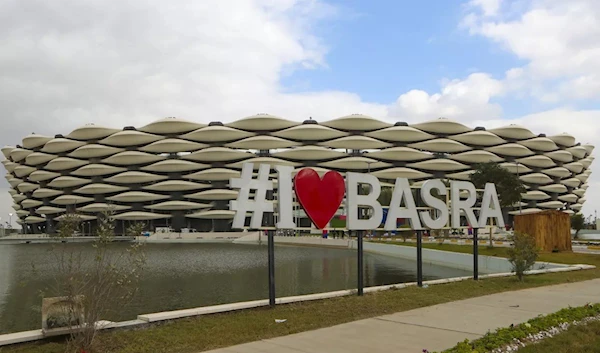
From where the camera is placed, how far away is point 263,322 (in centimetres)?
1167

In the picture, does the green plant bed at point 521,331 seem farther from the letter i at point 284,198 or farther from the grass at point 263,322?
the letter i at point 284,198

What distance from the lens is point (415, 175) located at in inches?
4786

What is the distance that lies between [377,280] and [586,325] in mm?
18313

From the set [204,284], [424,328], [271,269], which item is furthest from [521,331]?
[204,284]

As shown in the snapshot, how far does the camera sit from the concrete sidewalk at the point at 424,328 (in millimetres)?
9172

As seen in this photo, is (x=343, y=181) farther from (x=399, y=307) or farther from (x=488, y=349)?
(x=488, y=349)

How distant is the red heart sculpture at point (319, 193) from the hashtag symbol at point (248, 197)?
1.05 m

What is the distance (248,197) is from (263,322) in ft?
11.1

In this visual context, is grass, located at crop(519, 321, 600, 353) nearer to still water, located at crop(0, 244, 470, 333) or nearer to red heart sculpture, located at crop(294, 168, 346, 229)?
red heart sculpture, located at crop(294, 168, 346, 229)

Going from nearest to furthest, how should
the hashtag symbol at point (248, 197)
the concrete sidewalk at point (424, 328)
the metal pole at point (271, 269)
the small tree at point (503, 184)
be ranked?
1. the concrete sidewalk at point (424, 328)
2. the hashtag symbol at point (248, 197)
3. the metal pole at point (271, 269)
4. the small tree at point (503, 184)

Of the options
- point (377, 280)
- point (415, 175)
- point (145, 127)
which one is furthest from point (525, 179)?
point (377, 280)

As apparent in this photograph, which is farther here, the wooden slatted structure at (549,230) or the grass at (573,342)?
the wooden slatted structure at (549,230)

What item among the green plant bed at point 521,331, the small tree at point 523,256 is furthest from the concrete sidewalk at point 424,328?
the small tree at point 523,256

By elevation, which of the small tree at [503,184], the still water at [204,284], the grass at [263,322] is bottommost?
the still water at [204,284]
